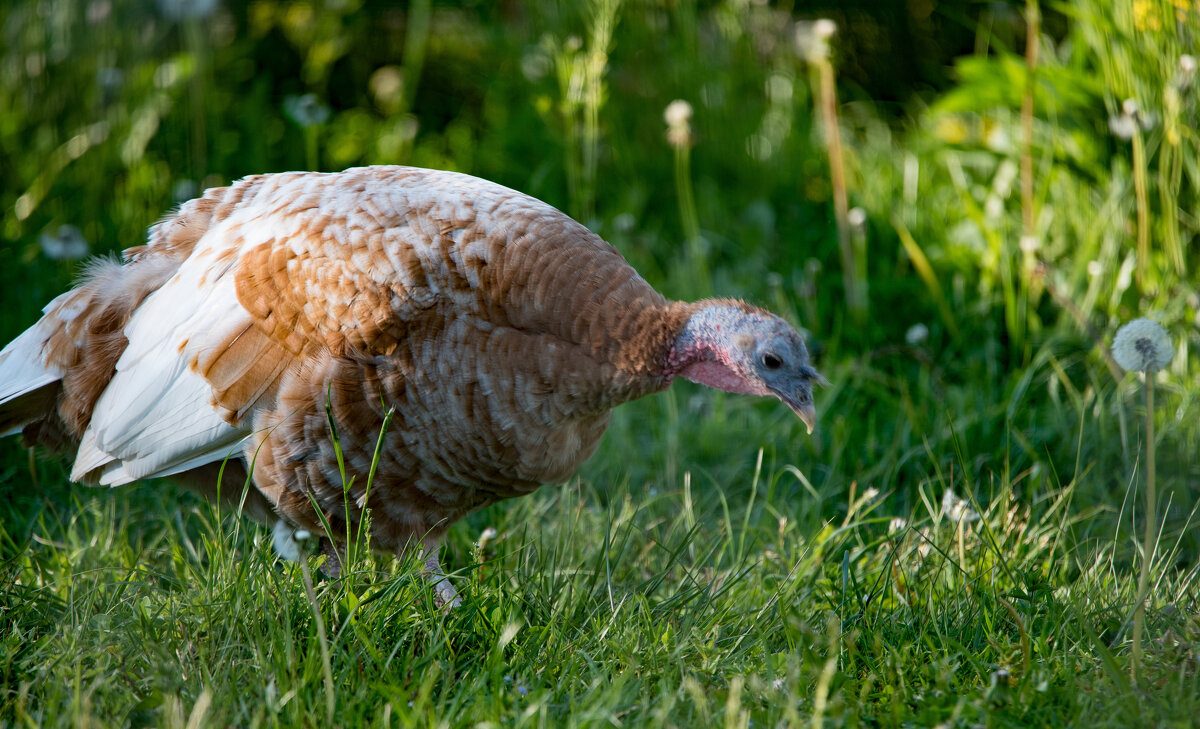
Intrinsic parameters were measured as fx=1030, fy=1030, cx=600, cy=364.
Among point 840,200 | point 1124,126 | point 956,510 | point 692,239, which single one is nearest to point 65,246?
point 692,239

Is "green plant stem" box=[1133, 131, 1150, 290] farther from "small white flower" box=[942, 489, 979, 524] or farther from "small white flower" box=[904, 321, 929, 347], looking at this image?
"small white flower" box=[942, 489, 979, 524]

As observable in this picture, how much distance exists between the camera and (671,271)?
4402mm

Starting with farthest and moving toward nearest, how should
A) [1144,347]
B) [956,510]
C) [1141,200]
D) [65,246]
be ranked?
[65,246]
[1141,200]
[956,510]
[1144,347]

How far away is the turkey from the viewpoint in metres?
2.41

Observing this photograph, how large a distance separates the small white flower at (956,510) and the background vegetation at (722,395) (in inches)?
0.4

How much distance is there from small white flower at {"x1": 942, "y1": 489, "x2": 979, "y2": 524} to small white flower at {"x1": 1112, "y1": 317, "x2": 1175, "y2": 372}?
724mm

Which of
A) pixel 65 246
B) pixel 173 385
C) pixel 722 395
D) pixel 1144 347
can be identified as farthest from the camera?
pixel 65 246

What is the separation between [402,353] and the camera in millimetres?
2414

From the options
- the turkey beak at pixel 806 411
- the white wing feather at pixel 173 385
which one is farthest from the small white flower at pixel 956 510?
the white wing feather at pixel 173 385

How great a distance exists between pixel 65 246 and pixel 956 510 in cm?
329

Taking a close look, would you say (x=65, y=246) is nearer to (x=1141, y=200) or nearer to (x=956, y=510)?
(x=956, y=510)

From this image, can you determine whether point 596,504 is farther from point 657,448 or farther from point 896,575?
point 896,575

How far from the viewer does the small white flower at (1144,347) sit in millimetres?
2064

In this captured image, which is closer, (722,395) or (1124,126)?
(1124,126)
